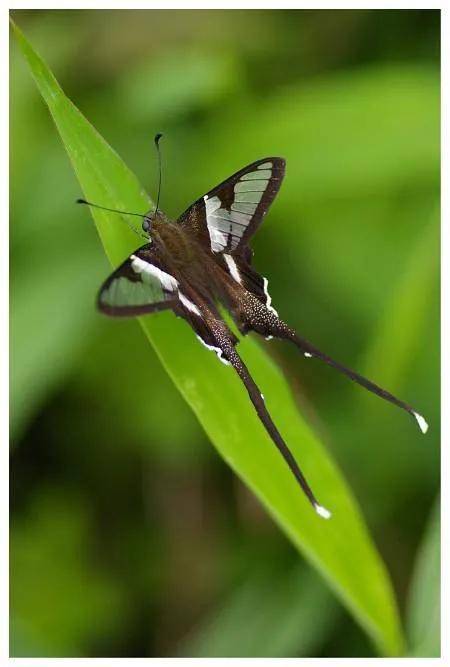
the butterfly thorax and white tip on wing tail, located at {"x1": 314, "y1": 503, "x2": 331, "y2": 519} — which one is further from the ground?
the butterfly thorax

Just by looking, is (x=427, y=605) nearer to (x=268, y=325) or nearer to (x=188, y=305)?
(x=268, y=325)

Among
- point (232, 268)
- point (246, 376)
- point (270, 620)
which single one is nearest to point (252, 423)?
point (246, 376)

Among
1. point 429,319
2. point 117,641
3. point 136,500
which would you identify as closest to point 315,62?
point 429,319

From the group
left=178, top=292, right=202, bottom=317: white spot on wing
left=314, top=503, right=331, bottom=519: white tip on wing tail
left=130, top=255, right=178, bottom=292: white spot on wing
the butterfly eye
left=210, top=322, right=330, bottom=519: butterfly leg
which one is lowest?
left=314, top=503, right=331, bottom=519: white tip on wing tail

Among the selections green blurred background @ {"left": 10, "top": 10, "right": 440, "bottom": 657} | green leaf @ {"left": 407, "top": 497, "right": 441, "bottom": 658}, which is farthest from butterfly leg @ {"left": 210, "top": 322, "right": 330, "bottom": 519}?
green blurred background @ {"left": 10, "top": 10, "right": 440, "bottom": 657}

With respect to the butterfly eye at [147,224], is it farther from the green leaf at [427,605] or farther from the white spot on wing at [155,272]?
the green leaf at [427,605]

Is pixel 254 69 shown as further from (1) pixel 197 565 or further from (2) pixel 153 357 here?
(1) pixel 197 565

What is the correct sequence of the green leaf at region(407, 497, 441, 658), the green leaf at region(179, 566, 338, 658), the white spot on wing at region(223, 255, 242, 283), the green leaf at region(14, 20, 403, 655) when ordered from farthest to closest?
the green leaf at region(179, 566, 338, 658) → the green leaf at region(407, 497, 441, 658) → the white spot on wing at region(223, 255, 242, 283) → the green leaf at region(14, 20, 403, 655)

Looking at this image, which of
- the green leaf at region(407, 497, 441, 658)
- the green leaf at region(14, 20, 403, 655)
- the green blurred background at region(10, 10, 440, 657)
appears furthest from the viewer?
the green blurred background at region(10, 10, 440, 657)

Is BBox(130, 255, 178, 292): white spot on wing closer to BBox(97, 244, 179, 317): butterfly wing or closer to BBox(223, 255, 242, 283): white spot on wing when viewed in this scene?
BBox(97, 244, 179, 317): butterfly wing
